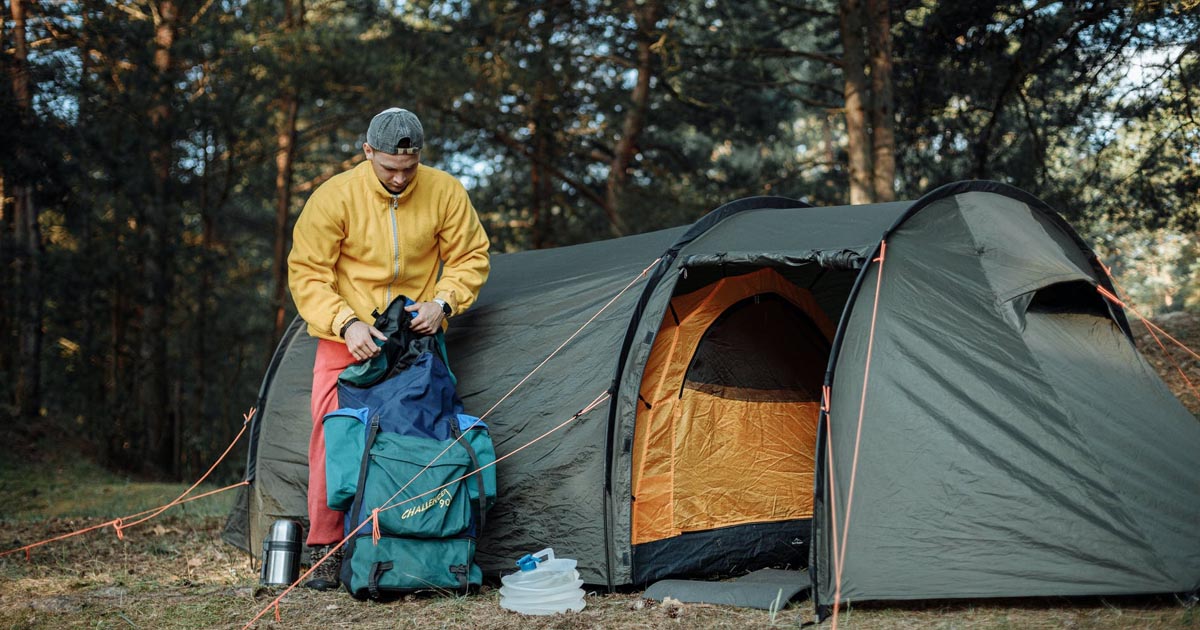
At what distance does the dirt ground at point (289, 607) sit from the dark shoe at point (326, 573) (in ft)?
0.26

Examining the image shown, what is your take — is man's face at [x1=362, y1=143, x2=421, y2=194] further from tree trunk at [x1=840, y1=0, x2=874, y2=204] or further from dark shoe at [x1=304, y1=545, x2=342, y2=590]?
tree trunk at [x1=840, y1=0, x2=874, y2=204]

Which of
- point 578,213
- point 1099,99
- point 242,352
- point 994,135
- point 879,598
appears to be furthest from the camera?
point 242,352

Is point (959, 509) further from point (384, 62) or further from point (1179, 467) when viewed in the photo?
point (384, 62)

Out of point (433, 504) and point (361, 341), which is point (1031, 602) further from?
point (361, 341)

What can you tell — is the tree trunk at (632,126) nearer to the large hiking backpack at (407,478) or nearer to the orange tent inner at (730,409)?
the orange tent inner at (730,409)

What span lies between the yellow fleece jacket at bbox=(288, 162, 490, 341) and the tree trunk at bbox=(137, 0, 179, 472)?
8695mm

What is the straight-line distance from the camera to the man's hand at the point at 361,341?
4.32 meters

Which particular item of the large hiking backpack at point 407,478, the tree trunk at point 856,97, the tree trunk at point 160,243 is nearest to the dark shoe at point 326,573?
the large hiking backpack at point 407,478

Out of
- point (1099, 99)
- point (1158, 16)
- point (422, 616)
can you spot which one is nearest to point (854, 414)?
point (422, 616)

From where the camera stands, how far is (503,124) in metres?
13.2

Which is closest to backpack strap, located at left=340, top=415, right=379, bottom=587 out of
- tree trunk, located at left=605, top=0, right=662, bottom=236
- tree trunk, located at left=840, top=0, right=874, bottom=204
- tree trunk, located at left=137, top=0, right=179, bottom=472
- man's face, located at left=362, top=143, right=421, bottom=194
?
man's face, located at left=362, top=143, right=421, bottom=194

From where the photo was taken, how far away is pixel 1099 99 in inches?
366

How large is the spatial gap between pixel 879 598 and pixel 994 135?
32.8 feet

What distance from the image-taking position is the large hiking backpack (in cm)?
415
